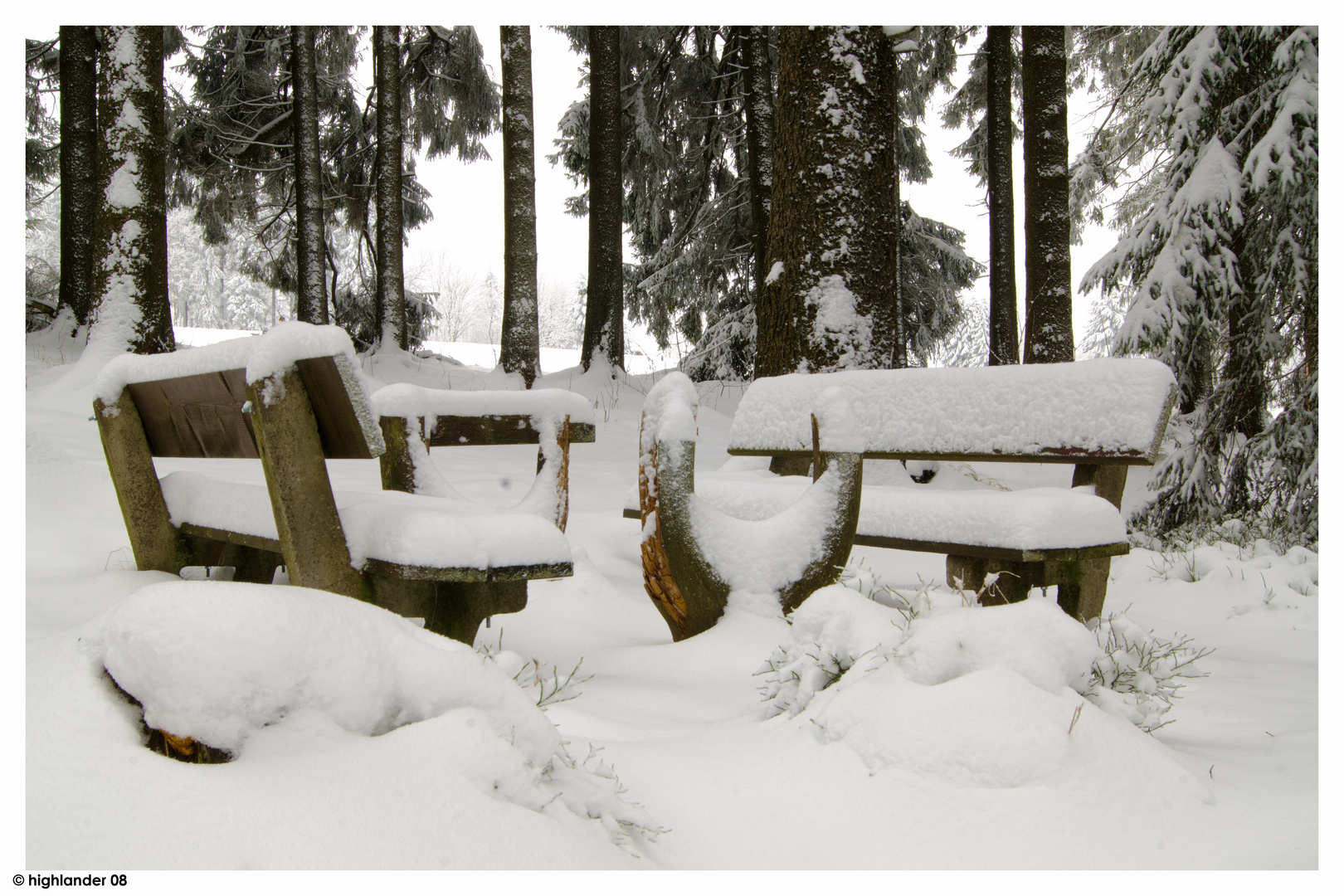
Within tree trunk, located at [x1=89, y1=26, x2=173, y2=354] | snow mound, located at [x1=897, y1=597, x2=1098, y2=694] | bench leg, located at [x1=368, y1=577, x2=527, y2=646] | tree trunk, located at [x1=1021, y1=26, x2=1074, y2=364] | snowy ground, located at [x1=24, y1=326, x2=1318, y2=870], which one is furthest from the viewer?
tree trunk, located at [x1=1021, y1=26, x2=1074, y2=364]

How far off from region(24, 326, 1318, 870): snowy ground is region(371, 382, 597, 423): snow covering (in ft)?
3.42

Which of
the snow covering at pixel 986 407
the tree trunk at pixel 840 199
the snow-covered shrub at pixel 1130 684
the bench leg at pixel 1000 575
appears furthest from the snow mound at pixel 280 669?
the tree trunk at pixel 840 199

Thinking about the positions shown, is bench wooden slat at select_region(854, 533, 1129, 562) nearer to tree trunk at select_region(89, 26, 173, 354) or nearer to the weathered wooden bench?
the weathered wooden bench

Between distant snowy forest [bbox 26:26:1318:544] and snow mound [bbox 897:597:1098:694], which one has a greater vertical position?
distant snowy forest [bbox 26:26:1318:544]

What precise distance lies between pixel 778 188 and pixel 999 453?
7.43ft

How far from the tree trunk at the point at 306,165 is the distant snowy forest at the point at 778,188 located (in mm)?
41

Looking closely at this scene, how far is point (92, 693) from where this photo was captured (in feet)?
3.76

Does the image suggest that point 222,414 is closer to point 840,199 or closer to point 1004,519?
point 1004,519

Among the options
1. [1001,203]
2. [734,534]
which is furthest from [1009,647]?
[1001,203]

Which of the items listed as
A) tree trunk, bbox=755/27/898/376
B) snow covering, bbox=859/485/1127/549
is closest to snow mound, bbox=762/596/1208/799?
snow covering, bbox=859/485/1127/549

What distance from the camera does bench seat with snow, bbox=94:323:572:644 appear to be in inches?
72.1

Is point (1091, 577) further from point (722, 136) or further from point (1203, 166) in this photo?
point (722, 136)

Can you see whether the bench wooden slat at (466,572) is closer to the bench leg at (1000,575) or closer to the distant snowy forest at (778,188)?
the bench leg at (1000,575)
